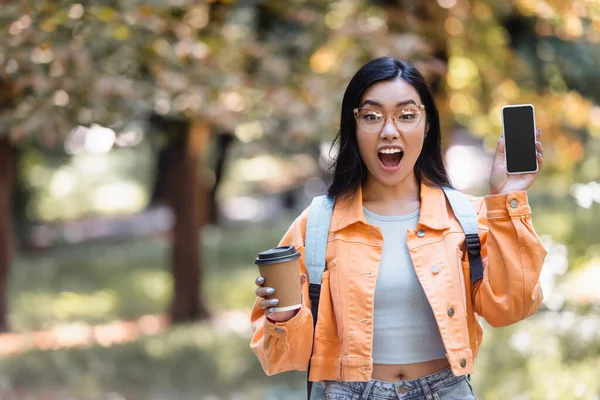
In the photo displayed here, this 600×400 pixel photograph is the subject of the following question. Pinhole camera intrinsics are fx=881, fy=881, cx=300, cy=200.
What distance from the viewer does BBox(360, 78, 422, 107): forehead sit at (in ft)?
9.60

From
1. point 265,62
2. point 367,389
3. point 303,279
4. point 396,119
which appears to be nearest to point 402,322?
point 367,389

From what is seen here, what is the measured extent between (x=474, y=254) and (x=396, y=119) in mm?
516

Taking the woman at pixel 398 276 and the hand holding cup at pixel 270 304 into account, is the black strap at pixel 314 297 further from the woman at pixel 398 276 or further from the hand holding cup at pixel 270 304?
the hand holding cup at pixel 270 304

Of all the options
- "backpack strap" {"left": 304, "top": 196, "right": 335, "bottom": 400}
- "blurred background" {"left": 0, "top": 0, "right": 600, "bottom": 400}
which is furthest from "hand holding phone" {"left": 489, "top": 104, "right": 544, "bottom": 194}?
"blurred background" {"left": 0, "top": 0, "right": 600, "bottom": 400}

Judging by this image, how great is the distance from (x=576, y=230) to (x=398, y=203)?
1046 cm

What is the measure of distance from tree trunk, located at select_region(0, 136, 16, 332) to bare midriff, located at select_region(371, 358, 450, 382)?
33.2ft

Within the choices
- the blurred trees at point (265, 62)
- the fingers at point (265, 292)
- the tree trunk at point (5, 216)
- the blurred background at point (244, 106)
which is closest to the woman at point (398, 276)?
the fingers at point (265, 292)

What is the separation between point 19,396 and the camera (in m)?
8.76

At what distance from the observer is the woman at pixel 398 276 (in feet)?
9.09

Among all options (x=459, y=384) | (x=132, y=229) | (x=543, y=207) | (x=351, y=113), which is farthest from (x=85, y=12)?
(x=132, y=229)

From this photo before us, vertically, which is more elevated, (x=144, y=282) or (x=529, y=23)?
(x=529, y=23)

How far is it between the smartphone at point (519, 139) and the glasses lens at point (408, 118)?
0.28 metres

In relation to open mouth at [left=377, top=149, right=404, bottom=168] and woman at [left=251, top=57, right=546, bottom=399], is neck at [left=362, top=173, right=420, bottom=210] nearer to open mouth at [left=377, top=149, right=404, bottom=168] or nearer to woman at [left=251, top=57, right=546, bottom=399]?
woman at [left=251, top=57, right=546, bottom=399]

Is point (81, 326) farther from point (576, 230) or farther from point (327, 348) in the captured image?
point (327, 348)
